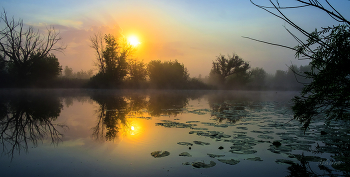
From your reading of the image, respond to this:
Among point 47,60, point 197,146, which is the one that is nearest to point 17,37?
point 47,60

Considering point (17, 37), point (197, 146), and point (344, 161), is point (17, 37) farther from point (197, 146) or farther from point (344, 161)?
point (344, 161)

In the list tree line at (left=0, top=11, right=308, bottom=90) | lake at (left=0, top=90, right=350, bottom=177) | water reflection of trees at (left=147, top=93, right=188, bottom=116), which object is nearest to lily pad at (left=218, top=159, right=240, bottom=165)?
lake at (left=0, top=90, right=350, bottom=177)

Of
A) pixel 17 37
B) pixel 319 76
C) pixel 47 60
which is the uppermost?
pixel 17 37

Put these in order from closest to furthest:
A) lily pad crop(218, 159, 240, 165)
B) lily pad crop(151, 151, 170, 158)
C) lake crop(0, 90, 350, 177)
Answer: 1. lake crop(0, 90, 350, 177)
2. lily pad crop(218, 159, 240, 165)
3. lily pad crop(151, 151, 170, 158)

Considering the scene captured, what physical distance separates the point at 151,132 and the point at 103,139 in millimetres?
1533

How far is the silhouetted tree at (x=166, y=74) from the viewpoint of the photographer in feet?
153

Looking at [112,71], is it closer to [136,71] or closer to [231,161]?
[136,71]

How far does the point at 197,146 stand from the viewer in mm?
5203

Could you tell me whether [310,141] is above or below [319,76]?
below

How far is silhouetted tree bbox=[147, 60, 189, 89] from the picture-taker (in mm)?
46688

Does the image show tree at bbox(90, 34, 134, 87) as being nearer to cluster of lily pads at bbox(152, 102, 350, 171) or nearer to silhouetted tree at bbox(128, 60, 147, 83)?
silhouetted tree at bbox(128, 60, 147, 83)

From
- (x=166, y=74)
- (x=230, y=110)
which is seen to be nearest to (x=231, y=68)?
(x=166, y=74)

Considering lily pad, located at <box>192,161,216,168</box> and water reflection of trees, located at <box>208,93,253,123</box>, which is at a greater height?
water reflection of trees, located at <box>208,93,253,123</box>

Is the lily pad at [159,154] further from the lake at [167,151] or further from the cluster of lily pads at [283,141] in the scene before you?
the cluster of lily pads at [283,141]
